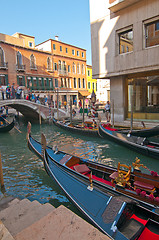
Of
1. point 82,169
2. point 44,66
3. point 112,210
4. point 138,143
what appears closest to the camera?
point 112,210

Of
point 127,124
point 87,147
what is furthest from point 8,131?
point 127,124

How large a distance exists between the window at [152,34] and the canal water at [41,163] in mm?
4337

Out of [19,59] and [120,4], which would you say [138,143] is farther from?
[19,59]

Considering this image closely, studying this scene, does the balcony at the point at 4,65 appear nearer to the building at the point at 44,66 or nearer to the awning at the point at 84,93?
the building at the point at 44,66

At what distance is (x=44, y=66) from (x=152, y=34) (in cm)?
1471

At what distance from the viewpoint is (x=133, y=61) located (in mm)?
8453

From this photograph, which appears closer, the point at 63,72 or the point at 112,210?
the point at 112,210

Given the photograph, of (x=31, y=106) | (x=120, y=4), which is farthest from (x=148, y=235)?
(x=31, y=106)

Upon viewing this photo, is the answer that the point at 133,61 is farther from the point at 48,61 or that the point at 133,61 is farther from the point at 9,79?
the point at 48,61

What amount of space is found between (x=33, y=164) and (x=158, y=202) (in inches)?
158

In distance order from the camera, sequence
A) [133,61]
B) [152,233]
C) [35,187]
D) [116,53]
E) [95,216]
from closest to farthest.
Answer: [152,233], [95,216], [35,187], [133,61], [116,53]

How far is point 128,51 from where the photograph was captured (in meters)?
8.73

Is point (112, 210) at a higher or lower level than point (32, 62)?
lower

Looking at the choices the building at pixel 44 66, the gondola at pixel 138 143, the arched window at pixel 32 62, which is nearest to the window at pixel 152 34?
the gondola at pixel 138 143
